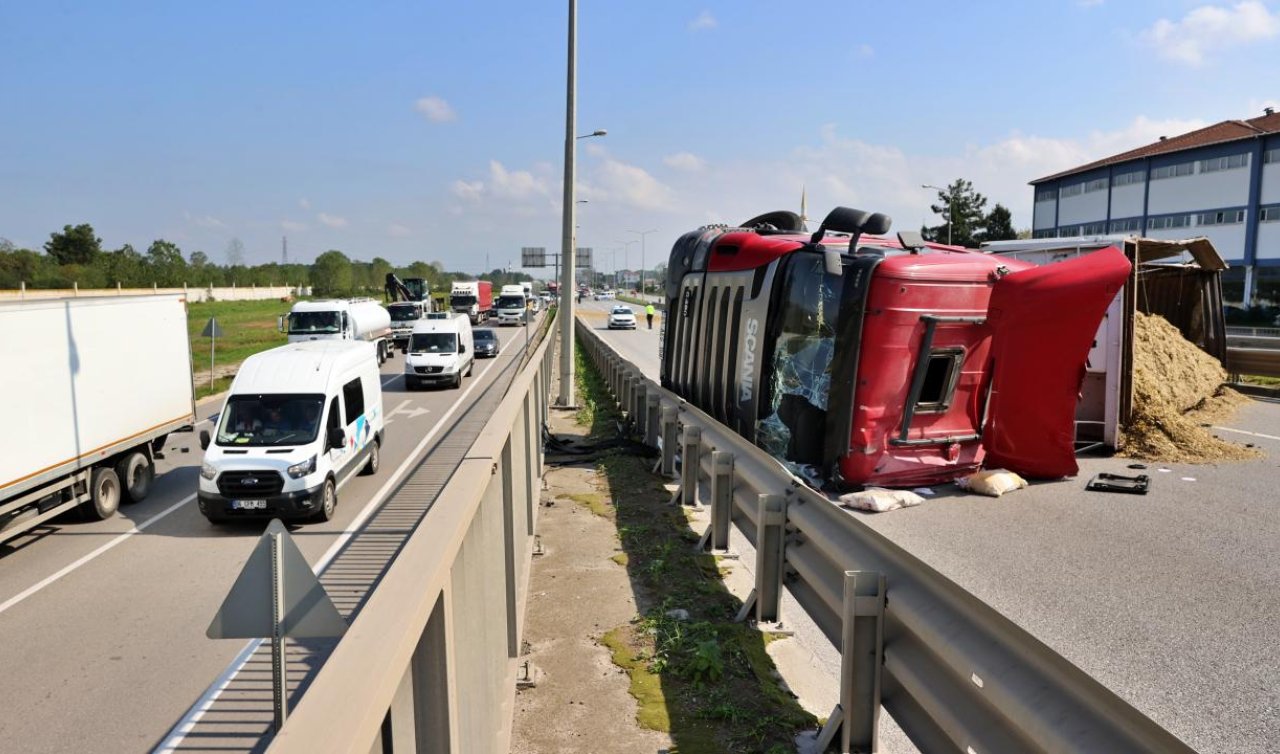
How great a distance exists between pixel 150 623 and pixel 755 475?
6.69 metres

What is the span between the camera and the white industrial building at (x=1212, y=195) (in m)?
55.6

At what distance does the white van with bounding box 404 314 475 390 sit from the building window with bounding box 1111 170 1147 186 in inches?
2138

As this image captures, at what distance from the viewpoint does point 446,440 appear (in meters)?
19.2

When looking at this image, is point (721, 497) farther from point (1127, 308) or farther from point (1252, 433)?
point (1252, 433)

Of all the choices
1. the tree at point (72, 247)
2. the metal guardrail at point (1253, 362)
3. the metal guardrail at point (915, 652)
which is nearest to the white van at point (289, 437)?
the metal guardrail at point (915, 652)

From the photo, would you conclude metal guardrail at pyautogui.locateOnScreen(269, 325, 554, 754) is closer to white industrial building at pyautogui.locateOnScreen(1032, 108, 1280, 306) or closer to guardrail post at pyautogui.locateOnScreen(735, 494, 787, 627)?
guardrail post at pyautogui.locateOnScreen(735, 494, 787, 627)

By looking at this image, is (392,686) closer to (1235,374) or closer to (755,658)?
(755,658)

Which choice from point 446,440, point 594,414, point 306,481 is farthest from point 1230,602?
point 446,440

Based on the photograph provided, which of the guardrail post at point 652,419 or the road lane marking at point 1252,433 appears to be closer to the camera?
the guardrail post at point 652,419

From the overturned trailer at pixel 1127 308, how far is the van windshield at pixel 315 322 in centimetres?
2517

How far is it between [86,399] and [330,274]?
112 metres

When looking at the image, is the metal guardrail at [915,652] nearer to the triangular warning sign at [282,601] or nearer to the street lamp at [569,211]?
the triangular warning sign at [282,601]

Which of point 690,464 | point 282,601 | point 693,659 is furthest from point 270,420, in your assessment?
point 282,601

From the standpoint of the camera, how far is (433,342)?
102 feet
